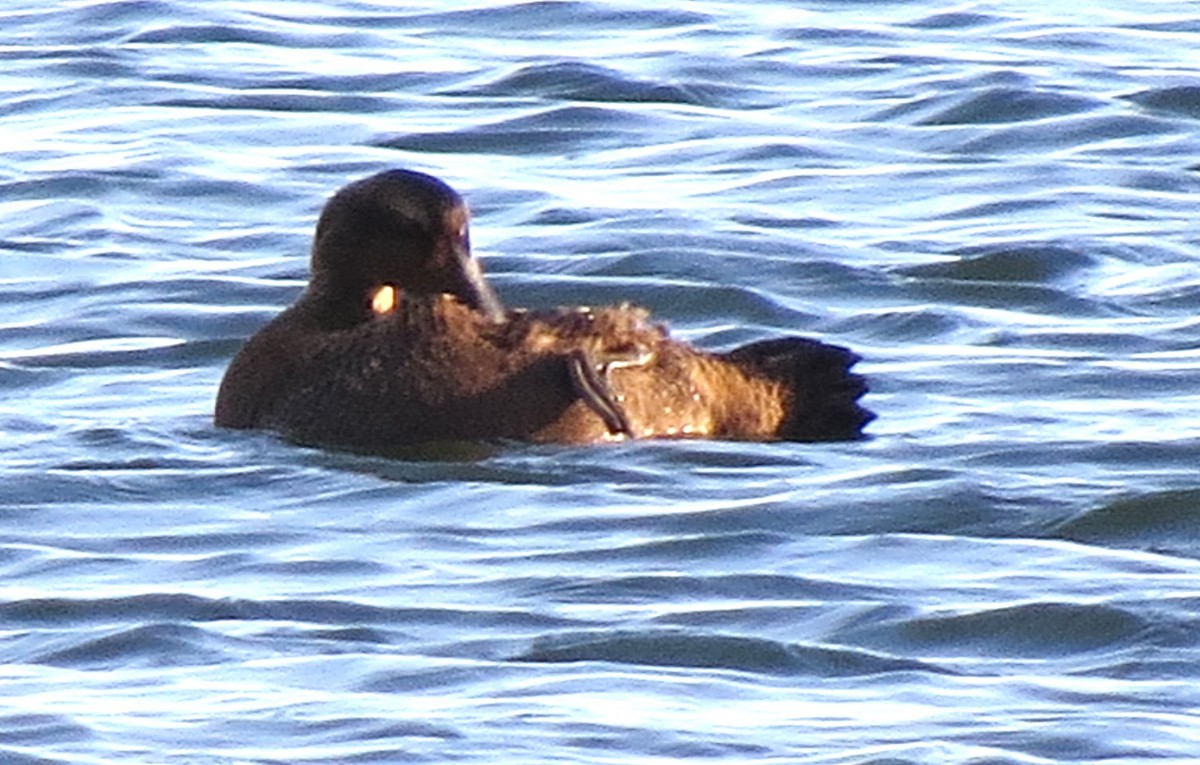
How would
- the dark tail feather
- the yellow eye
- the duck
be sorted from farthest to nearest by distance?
the yellow eye, the dark tail feather, the duck

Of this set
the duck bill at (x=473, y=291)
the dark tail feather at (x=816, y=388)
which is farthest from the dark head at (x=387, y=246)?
the dark tail feather at (x=816, y=388)

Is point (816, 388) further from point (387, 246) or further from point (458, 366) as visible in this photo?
point (387, 246)

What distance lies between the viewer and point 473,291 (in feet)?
→ 37.9

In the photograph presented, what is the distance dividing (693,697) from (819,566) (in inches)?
53.8

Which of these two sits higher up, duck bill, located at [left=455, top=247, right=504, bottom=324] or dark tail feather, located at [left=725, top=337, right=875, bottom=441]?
duck bill, located at [left=455, top=247, right=504, bottom=324]

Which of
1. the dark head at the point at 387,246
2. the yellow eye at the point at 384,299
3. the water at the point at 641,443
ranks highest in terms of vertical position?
the dark head at the point at 387,246

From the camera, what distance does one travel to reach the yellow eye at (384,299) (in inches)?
456

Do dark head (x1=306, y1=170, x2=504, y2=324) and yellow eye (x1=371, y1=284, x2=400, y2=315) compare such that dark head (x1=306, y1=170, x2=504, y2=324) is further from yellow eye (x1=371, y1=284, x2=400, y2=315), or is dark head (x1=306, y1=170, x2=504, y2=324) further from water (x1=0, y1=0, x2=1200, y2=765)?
water (x1=0, y1=0, x2=1200, y2=765)

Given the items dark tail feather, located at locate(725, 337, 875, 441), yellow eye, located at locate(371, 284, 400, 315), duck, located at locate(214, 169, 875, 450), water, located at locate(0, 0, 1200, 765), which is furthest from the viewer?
yellow eye, located at locate(371, 284, 400, 315)

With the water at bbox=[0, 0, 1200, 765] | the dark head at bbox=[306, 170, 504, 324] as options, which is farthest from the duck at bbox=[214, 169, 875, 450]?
the water at bbox=[0, 0, 1200, 765]

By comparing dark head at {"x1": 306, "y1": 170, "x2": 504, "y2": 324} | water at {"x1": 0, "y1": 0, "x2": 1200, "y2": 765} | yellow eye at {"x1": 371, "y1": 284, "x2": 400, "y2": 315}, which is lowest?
water at {"x1": 0, "y1": 0, "x2": 1200, "y2": 765}

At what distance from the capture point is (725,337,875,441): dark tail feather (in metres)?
11.5

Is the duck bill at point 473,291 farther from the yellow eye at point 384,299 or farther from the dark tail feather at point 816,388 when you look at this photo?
the dark tail feather at point 816,388

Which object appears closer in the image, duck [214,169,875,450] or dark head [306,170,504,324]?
duck [214,169,875,450]
